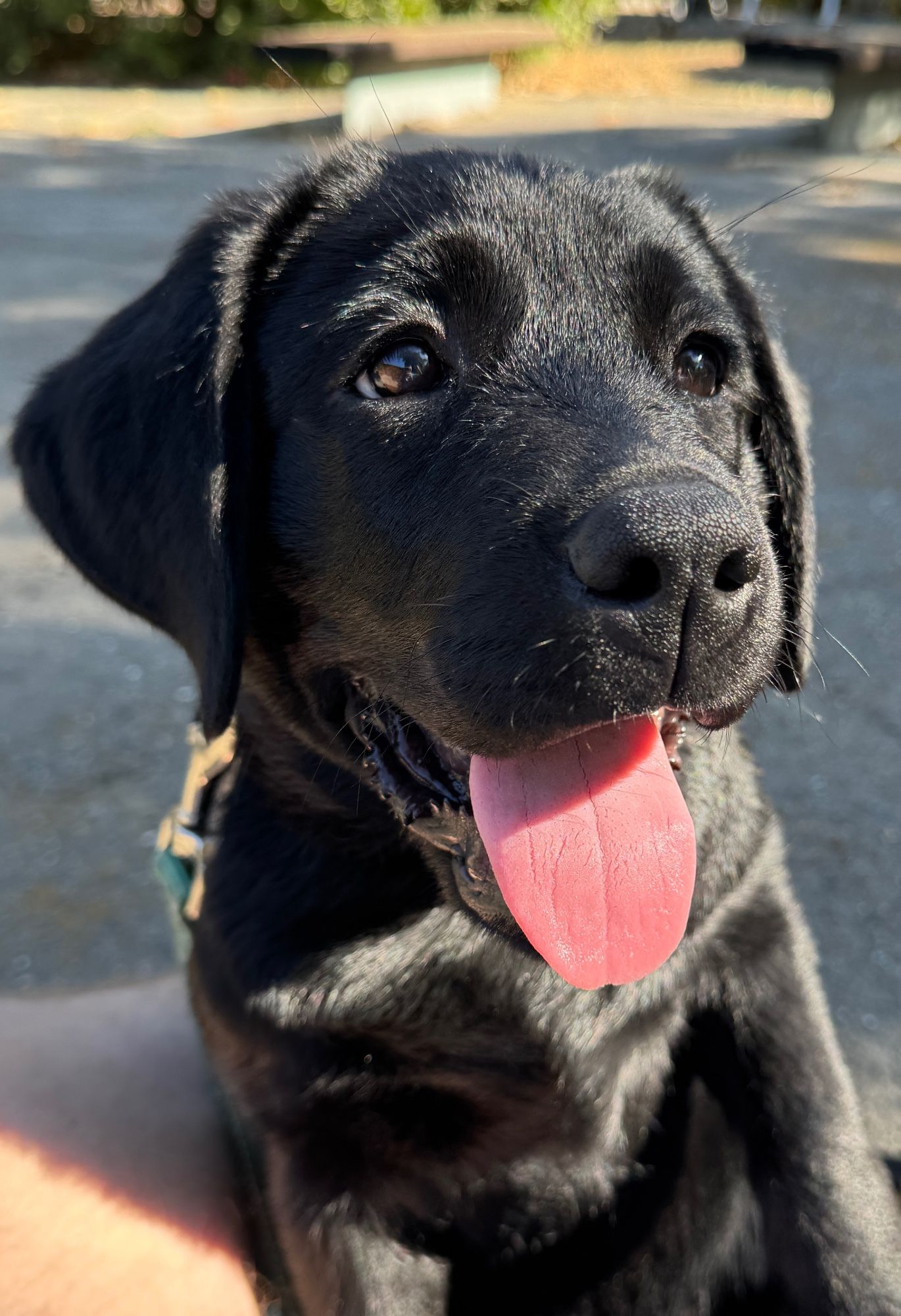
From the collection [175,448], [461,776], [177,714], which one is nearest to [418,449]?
[175,448]

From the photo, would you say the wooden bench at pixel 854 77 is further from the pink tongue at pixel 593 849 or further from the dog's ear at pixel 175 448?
the pink tongue at pixel 593 849

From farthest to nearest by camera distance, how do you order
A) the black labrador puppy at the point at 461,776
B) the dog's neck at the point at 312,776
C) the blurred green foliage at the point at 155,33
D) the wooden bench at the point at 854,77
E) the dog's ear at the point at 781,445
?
the blurred green foliage at the point at 155,33 < the wooden bench at the point at 854,77 < the dog's ear at the point at 781,445 < the dog's neck at the point at 312,776 < the black labrador puppy at the point at 461,776

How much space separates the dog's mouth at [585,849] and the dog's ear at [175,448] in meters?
0.44

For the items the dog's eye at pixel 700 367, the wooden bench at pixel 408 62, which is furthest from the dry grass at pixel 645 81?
the dog's eye at pixel 700 367

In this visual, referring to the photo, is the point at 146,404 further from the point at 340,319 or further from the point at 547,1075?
the point at 547,1075

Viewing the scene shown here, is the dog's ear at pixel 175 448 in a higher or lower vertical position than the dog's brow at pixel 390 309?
lower

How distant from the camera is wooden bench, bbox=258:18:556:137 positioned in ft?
39.3

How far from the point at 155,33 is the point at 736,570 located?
1840 centimetres

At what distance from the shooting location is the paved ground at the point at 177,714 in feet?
10.1

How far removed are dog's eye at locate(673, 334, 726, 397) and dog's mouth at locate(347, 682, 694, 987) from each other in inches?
23.4

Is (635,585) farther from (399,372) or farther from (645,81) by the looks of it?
(645,81)

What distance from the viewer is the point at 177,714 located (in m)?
3.98

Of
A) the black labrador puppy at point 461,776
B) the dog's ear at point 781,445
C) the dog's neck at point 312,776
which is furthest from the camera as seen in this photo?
the dog's ear at point 781,445

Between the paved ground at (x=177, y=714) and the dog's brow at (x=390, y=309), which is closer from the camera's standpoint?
the dog's brow at (x=390, y=309)
